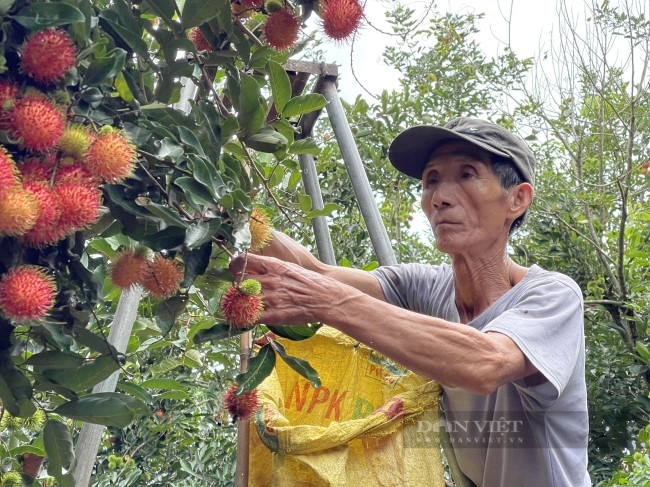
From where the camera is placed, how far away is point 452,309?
1818 mm

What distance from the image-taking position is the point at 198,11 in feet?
3.68

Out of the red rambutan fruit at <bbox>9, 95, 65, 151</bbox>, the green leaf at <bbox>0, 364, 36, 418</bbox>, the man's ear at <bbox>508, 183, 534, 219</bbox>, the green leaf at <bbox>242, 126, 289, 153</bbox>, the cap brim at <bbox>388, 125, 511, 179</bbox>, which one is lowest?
the green leaf at <bbox>0, 364, 36, 418</bbox>

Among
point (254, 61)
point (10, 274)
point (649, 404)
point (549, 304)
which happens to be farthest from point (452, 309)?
point (649, 404)

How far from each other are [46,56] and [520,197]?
1.11m

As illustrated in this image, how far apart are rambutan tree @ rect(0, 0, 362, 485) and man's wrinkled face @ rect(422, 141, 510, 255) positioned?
19.0 inches

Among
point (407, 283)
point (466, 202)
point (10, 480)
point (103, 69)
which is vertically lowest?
point (10, 480)

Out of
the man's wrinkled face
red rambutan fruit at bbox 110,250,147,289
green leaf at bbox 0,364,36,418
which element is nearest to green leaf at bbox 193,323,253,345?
red rambutan fruit at bbox 110,250,147,289

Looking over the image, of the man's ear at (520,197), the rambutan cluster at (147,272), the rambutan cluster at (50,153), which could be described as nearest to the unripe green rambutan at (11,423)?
the rambutan cluster at (147,272)

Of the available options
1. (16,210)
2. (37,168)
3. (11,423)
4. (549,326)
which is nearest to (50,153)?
(37,168)

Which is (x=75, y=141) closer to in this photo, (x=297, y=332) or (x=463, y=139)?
(x=297, y=332)

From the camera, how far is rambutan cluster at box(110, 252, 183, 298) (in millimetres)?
1104

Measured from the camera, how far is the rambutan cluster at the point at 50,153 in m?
0.92

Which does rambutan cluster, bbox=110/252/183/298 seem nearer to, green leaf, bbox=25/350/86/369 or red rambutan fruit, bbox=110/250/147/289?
red rambutan fruit, bbox=110/250/147/289

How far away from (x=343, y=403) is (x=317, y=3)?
2.54 feet
